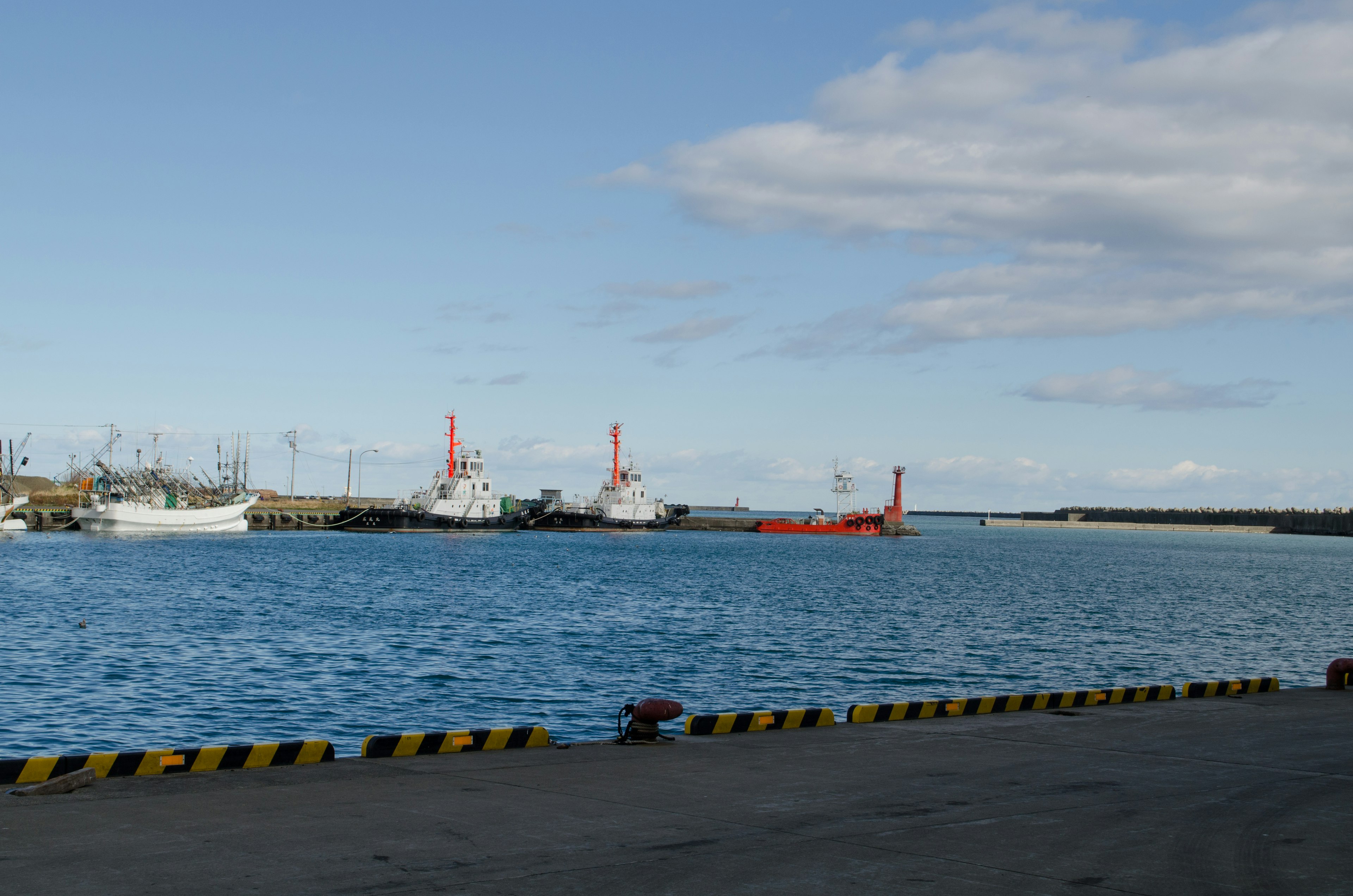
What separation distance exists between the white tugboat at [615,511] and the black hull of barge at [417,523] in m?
7.76

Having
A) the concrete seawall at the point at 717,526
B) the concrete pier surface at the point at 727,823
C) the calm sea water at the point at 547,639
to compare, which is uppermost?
the concrete pier surface at the point at 727,823

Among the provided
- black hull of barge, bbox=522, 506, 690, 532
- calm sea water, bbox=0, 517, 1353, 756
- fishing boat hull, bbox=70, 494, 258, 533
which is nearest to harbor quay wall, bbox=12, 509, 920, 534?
fishing boat hull, bbox=70, 494, 258, 533

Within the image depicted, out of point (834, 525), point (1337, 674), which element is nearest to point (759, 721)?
point (1337, 674)

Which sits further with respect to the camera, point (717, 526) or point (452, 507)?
point (717, 526)

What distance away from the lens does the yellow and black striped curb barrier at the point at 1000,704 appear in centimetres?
1548

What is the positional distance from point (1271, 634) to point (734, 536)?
11422cm

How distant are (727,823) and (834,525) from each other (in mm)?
149517

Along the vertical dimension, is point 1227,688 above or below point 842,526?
below

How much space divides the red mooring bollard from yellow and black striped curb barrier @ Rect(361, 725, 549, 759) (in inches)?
586

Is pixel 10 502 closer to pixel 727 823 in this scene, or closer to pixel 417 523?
pixel 417 523

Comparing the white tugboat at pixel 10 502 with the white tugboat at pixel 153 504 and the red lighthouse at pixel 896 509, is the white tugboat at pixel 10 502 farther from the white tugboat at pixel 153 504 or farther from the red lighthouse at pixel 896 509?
the red lighthouse at pixel 896 509

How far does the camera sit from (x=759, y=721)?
14.4 m

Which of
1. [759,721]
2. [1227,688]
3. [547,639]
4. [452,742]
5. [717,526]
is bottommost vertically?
[547,639]

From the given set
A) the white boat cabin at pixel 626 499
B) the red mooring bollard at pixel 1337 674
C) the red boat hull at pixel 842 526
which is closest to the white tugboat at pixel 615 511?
the white boat cabin at pixel 626 499
